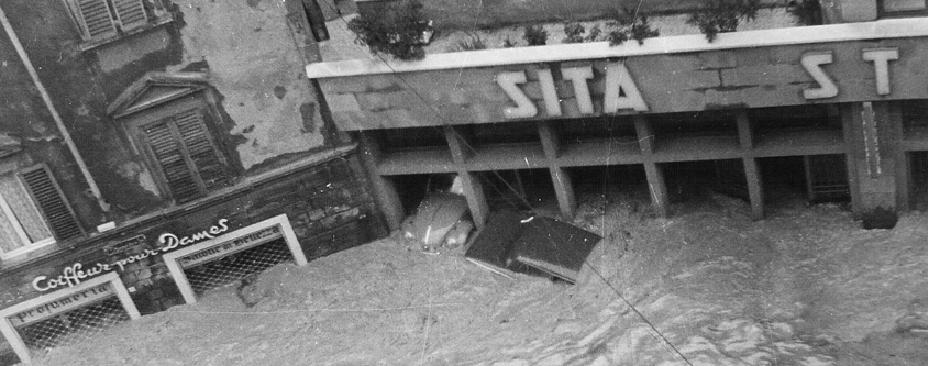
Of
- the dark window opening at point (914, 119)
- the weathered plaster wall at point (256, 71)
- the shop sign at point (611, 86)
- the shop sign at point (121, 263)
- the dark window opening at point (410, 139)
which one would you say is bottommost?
the dark window opening at point (914, 119)

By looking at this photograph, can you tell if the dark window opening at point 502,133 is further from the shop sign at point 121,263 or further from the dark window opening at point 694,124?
the shop sign at point 121,263

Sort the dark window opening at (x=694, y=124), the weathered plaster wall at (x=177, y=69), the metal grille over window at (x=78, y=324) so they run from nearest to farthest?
the weathered plaster wall at (x=177, y=69)
the dark window opening at (x=694, y=124)
the metal grille over window at (x=78, y=324)

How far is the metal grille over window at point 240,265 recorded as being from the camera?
15305 millimetres

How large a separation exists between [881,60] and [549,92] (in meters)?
4.03

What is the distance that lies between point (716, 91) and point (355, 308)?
5.98 meters

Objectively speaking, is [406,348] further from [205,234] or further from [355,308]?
[205,234]

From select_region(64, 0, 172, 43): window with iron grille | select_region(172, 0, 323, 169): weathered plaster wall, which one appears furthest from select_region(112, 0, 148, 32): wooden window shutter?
select_region(172, 0, 323, 169): weathered plaster wall

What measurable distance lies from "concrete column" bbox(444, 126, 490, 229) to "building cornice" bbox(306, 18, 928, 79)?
1462 millimetres

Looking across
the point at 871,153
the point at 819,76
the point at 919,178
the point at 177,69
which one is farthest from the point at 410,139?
the point at 919,178

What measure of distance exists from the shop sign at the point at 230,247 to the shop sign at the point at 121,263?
0.89ft

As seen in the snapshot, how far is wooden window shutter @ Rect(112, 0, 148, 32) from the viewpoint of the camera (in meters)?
13.5

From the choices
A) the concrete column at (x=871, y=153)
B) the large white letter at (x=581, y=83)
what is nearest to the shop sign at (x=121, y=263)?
the large white letter at (x=581, y=83)

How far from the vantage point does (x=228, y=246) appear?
592 inches

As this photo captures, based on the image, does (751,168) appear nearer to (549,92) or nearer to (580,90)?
(580,90)
